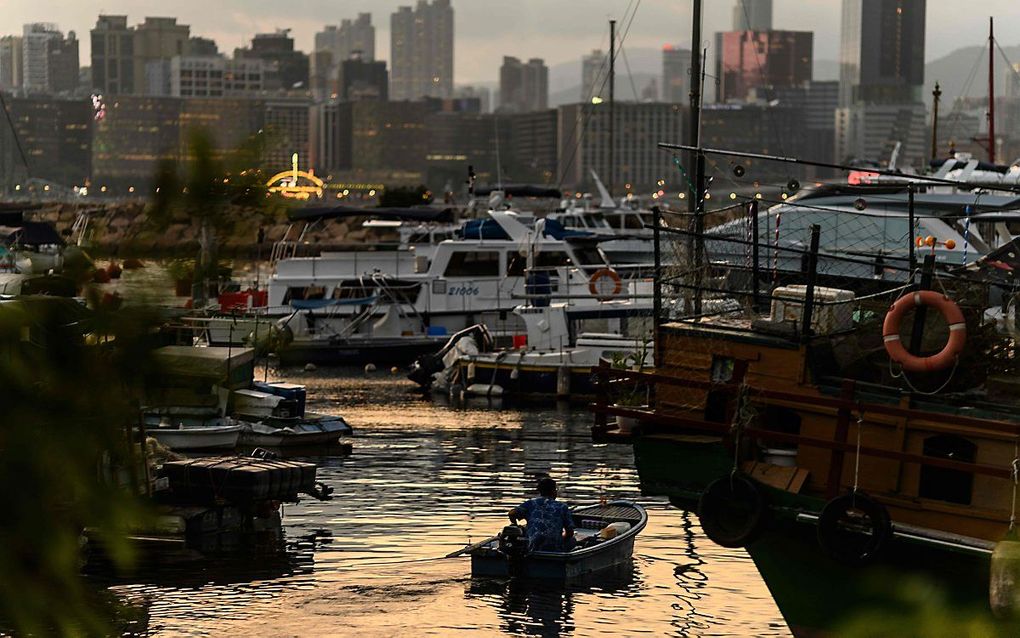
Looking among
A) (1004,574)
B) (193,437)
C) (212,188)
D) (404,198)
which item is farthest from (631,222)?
(212,188)

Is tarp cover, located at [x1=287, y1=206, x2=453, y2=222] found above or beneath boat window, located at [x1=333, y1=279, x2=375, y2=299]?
above

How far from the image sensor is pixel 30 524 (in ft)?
15.4

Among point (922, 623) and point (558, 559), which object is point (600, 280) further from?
point (922, 623)

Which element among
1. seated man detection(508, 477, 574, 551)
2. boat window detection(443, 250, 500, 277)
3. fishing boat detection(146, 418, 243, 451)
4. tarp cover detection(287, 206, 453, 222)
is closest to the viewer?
seated man detection(508, 477, 574, 551)

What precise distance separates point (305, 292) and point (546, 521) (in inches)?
1292

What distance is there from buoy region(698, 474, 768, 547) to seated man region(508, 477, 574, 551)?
2.16 m

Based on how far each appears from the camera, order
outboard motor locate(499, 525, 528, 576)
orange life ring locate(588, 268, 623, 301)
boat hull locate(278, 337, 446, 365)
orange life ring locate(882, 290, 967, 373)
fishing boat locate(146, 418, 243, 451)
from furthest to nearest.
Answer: boat hull locate(278, 337, 446, 365) < orange life ring locate(588, 268, 623, 301) < fishing boat locate(146, 418, 243, 451) < outboard motor locate(499, 525, 528, 576) < orange life ring locate(882, 290, 967, 373)

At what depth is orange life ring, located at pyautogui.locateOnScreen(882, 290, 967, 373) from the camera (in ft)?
51.0

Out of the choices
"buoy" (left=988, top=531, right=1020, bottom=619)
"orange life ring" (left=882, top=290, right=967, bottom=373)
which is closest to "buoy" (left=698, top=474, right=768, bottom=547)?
"orange life ring" (left=882, top=290, right=967, bottom=373)

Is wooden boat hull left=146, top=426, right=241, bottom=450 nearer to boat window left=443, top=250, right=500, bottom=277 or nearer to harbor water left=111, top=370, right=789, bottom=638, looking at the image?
harbor water left=111, top=370, right=789, bottom=638

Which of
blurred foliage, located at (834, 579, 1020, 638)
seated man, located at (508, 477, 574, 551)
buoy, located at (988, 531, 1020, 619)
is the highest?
blurred foliage, located at (834, 579, 1020, 638)

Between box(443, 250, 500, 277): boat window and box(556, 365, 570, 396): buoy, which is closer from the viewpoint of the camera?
box(556, 365, 570, 396): buoy

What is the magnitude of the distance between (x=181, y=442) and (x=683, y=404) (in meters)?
12.2

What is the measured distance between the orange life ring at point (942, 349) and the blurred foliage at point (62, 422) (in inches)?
469
